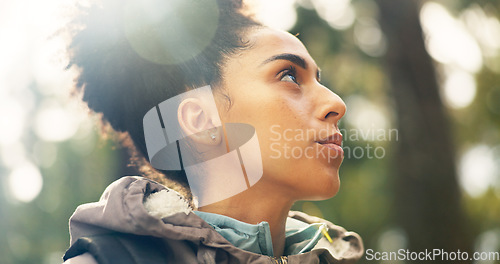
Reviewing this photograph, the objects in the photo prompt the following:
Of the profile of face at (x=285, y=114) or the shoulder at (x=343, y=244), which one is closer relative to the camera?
the profile of face at (x=285, y=114)

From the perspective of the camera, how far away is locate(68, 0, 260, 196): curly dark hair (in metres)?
2.16

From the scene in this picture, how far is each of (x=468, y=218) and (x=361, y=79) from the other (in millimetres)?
3019

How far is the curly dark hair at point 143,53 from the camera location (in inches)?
84.9

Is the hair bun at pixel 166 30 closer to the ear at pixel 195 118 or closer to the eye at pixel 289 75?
the ear at pixel 195 118

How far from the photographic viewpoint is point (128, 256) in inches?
65.3

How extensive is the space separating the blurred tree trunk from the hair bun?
3.23 metres

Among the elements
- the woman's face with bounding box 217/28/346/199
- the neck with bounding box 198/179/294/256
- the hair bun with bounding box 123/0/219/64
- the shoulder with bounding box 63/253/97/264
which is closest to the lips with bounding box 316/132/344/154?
the woman's face with bounding box 217/28/346/199

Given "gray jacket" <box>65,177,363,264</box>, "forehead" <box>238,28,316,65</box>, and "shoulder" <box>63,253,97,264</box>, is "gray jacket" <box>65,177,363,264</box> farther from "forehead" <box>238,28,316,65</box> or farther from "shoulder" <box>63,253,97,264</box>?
"forehead" <box>238,28,316,65</box>

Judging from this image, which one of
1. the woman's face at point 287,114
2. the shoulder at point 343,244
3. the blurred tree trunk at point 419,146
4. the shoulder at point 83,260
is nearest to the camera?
the shoulder at point 83,260

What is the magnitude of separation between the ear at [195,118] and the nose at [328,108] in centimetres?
53

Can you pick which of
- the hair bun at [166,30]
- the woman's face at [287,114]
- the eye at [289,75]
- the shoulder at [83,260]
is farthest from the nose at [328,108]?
the shoulder at [83,260]

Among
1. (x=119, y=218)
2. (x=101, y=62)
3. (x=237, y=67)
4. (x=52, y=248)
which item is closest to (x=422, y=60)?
(x=237, y=67)

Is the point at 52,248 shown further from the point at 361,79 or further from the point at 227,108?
the point at 227,108

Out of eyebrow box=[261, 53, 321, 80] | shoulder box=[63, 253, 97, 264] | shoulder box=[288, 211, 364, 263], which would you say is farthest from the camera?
shoulder box=[288, 211, 364, 263]
